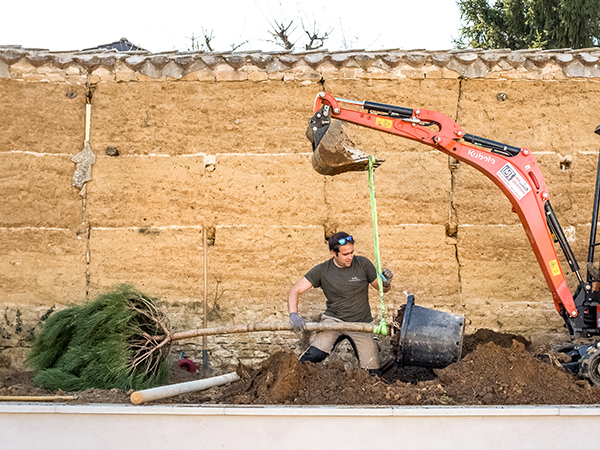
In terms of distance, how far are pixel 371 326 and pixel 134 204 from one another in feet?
9.65

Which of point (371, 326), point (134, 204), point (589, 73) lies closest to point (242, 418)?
point (371, 326)

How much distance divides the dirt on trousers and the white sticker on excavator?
1.23m

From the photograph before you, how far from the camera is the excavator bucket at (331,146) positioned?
496 centimetres

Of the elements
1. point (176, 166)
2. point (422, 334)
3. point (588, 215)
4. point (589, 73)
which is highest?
point (589, 73)

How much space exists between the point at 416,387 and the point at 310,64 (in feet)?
11.2

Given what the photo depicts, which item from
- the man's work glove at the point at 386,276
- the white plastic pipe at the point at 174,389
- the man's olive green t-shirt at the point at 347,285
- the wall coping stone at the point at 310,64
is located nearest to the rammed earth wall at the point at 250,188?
the wall coping stone at the point at 310,64

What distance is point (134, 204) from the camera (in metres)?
6.60

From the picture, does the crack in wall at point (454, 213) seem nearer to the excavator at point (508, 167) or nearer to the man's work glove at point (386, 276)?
the excavator at point (508, 167)

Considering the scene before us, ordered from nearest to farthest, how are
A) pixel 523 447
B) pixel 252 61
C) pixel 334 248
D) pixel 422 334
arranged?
1. pixel 523 447
2. pixel 422 334
3. pixel 334 248
4. pixel 252 61

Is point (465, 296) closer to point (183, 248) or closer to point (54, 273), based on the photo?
point (183, 248)

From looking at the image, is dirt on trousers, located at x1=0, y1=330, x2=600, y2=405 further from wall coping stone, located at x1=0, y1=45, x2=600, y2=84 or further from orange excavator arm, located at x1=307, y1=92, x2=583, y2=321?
wall coping stone, located at x1=0, y1=45, x2=600, y2=84

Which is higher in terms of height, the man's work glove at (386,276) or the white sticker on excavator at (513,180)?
the white sticker on excavator at (513,180)

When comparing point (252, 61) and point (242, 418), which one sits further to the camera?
point (252, 61)

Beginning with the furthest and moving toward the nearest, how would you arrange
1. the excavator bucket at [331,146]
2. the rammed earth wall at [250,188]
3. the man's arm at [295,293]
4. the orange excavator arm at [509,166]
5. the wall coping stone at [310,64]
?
1. the rammed earth wall at [250,188]
2. the wall coping stone at [310,64]
3. the man's arm at [295,293]
4. the orange excavator arm at [509,166]
5. the excavator bucket at [331,146]
